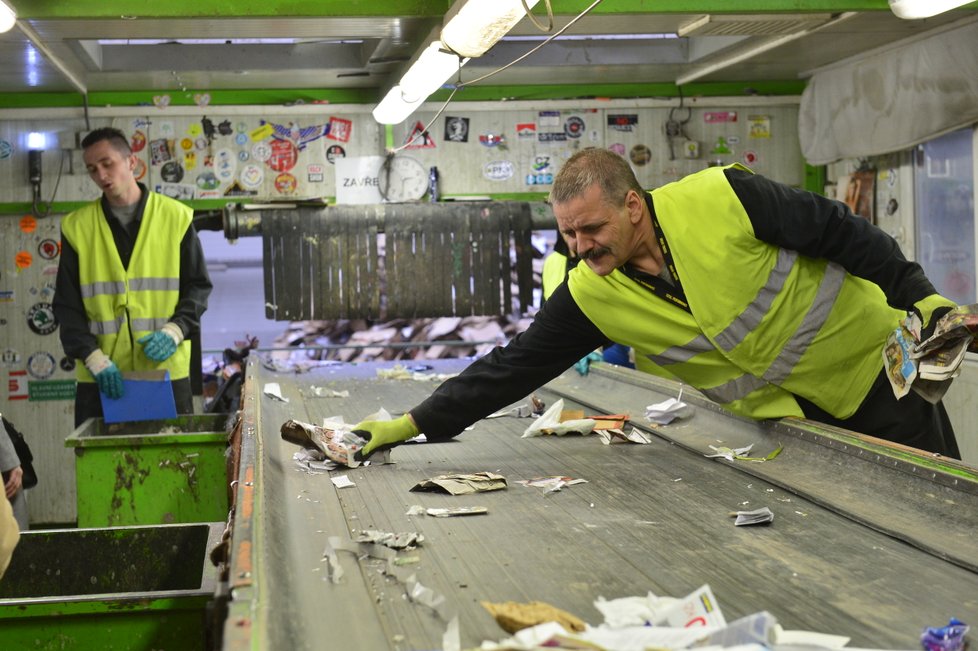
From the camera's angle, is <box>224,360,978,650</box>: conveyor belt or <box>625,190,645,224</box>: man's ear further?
<box>625,190,645,224</box>: man's ear

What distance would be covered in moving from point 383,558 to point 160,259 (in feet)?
10.9

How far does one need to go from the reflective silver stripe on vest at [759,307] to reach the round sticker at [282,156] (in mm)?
4325

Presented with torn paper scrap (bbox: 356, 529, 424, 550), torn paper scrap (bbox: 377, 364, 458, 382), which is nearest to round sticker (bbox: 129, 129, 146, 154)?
torn paper scrap (bbox: 377, 364, 458, 382)

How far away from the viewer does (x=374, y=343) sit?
22.3ft

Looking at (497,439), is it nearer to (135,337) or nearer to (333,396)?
(333,396)

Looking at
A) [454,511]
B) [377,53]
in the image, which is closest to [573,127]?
[377,53]

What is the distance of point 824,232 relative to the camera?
2.74m

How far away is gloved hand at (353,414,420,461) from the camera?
2.98 m

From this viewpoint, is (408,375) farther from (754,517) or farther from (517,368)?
(754,517)

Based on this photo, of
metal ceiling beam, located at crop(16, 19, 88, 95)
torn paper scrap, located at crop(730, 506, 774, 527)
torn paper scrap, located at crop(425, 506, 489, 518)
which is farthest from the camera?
metal ceiling beam, located at crop(16, 19, 88, 95)

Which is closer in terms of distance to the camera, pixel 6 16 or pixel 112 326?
pixel 6 16

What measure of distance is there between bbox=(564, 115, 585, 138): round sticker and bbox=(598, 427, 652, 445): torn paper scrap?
3735mm

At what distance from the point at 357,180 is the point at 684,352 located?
3.97m

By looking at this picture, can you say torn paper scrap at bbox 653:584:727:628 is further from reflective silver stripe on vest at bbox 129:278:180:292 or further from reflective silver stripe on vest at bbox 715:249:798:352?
reflective silver stripe on vest at bbox 129:278:180:292
